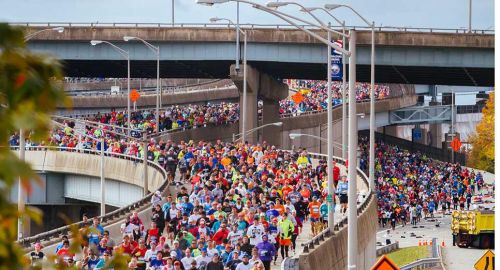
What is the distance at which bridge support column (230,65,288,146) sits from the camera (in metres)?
81.6

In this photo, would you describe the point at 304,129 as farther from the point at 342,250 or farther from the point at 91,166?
the point at 342,250

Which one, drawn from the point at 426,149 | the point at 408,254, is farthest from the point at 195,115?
the point at 426,149

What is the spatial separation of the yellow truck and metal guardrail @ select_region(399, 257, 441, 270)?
121 inches

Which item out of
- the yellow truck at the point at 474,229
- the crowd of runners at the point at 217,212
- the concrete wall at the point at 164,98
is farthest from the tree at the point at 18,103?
the concrete wall at the point at 164,98

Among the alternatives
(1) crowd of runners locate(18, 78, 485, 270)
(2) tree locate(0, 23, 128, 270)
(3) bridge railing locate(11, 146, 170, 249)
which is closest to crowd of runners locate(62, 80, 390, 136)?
(3) bridge railing locate(11, 146, 170, 249)

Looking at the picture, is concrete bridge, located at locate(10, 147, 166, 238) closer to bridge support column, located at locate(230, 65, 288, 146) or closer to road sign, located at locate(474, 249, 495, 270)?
bridge support column, located at locate(230, 65, 288, 146)

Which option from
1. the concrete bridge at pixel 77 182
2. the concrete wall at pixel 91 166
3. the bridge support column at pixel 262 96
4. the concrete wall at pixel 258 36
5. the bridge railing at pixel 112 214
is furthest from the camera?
the bridge support column at pixel 262 96

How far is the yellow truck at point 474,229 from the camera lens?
54562 mm

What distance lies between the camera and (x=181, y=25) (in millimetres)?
83500

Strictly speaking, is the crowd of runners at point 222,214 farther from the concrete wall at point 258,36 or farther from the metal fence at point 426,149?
the metal fence at point 426,149

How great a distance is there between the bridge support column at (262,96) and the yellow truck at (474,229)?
24.1 meters

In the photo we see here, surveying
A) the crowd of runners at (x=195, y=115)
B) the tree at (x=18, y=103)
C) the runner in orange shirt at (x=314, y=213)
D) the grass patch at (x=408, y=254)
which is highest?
the tree at (x=18, y=103)

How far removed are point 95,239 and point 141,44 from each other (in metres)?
57.1

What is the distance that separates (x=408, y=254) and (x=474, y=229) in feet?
9.45
